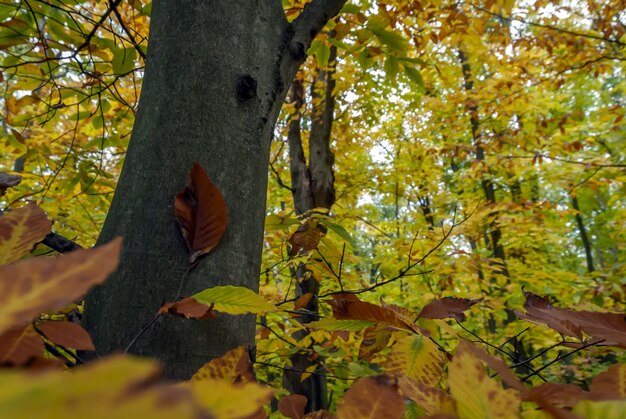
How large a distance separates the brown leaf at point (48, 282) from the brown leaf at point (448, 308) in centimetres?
65

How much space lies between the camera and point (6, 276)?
0.67 ft

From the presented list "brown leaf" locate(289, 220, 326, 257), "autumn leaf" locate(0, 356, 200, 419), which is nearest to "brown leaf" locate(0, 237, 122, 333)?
"autumn leaf" locate(0, 356, 200, 419)

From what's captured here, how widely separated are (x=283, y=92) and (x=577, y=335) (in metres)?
0.76

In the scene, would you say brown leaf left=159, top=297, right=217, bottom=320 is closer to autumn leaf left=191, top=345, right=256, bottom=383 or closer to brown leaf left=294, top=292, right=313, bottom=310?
autumn leaf left=191, top=345, right=256, bottom=383

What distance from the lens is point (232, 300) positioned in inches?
21.7

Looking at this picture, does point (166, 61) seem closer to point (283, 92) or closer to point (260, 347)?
point (283, 92)

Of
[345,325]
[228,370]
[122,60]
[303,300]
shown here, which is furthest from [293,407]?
[122,60]

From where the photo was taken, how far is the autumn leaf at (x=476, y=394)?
1.01 feet

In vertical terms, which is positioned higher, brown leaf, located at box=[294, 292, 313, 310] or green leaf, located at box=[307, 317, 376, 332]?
brown leaf, located at box=[294, 292, 313, 310]

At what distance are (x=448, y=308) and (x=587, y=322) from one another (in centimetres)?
24

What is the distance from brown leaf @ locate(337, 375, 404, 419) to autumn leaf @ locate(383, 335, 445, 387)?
25 cm

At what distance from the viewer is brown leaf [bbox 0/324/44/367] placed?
30 centimetres

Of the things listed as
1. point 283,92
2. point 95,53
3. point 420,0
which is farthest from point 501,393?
point 420,0

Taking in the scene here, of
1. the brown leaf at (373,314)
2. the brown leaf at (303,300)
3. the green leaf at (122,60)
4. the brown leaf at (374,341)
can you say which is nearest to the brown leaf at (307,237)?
the brown leaf at (303,300)
